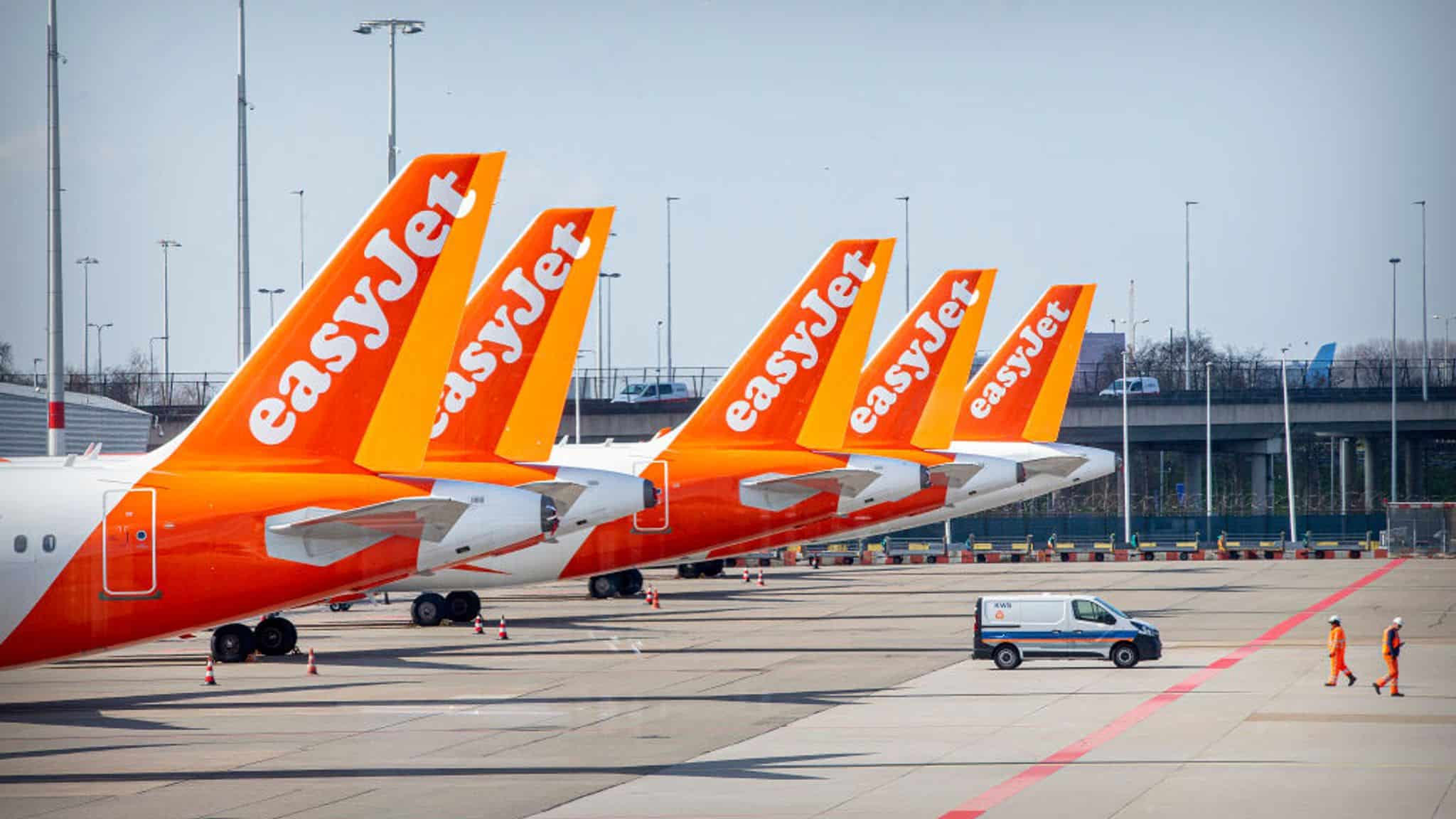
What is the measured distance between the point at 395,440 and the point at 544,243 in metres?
13.0

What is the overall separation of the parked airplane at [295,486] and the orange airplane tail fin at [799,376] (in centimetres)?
2036

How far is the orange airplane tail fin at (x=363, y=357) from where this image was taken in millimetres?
27594

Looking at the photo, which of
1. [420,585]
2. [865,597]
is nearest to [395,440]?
[420,585]

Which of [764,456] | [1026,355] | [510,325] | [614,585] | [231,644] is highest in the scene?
[1026,355]

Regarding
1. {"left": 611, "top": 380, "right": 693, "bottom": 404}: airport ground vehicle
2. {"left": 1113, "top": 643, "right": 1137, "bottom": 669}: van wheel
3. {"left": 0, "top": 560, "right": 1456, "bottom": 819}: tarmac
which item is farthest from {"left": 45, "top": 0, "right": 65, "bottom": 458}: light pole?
{"left": 611, "top": 380, "right": 693, "bottom": 404}: airport ground vehicle

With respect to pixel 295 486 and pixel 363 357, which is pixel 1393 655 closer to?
pixel 363 357

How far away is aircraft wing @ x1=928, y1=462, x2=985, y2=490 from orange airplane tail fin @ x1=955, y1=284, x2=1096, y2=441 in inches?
372

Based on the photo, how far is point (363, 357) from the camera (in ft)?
91.0

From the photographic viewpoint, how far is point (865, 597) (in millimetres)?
62625

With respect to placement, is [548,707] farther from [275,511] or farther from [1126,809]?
[1126,809]

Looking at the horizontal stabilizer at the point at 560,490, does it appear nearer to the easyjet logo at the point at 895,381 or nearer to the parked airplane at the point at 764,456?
the parked airplane at the point at 764,456

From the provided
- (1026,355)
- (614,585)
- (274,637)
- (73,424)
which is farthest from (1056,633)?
(73,424)

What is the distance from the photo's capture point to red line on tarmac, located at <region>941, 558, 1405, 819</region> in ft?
74.7

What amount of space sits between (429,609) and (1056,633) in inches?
721
